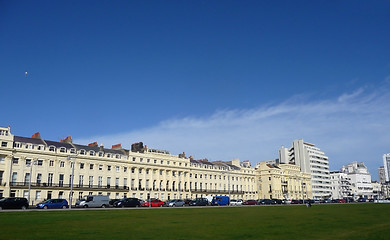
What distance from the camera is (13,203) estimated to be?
48.0 meters

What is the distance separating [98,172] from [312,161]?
401ft

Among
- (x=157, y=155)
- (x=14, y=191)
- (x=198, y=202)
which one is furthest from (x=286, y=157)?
(x=14, y=191)

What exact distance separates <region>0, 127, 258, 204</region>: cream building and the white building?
62.0m

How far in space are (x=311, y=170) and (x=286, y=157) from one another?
14.3m

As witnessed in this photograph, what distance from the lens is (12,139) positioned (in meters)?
77.3

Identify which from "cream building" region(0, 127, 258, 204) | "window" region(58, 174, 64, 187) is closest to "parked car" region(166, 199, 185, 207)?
"cream building" region(0, 127, 258, 204)

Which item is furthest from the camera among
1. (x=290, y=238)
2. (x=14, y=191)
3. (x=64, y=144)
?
(x=64, y=144)

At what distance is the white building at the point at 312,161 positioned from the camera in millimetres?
178000

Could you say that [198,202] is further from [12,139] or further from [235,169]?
[235,169]

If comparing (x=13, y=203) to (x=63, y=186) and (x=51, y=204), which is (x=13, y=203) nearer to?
(x=51, y=204)

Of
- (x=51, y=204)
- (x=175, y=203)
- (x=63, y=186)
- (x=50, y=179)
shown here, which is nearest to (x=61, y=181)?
(x=63, y=186)

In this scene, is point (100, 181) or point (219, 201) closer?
point (219, 201)

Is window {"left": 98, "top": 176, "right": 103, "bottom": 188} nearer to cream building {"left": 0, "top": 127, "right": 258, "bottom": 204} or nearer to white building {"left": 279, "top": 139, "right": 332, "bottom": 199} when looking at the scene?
cream building {"left": 0, "top": 127, "right": 258, "bottom": 204}

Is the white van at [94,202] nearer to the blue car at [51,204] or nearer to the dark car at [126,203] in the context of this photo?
the dark car at [126,203]
